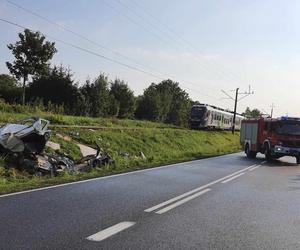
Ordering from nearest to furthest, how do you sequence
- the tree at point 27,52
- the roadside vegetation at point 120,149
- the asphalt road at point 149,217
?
the asphalt road at point 149,217 → the roadside vegetation at point 120,149 → the tree at point 27,52

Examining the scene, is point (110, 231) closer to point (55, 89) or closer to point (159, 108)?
point (55, 89)

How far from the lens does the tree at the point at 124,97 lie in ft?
233

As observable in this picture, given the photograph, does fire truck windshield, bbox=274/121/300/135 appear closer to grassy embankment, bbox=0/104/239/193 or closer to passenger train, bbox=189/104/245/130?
grassy embankment, bbox=0/104/239/193

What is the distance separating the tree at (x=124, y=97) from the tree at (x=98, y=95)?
9003mm

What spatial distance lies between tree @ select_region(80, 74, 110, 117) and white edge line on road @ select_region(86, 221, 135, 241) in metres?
49.8

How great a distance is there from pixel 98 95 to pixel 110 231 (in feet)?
174

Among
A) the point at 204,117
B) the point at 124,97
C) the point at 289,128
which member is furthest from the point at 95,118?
the point at 124,97

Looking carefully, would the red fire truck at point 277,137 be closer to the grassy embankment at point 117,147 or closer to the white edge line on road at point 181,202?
the grassy embankment at point 117,147

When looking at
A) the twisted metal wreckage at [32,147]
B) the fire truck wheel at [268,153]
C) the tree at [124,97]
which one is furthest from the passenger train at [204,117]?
the twisted metal wreckage at [32,147]

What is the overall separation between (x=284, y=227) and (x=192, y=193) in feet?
13.4

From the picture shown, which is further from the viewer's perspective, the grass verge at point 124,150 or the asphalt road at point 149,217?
the grass verge at point 124,150

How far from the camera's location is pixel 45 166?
1537 cm

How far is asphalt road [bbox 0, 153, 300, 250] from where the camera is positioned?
671cm

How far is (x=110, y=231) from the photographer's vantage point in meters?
7.22
